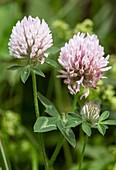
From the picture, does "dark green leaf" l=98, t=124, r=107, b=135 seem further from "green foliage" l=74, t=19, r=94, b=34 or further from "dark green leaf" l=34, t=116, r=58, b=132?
"green foliage" l=74, t=19, r=94, b=34

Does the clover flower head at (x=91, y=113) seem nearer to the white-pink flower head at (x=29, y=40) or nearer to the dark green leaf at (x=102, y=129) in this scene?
the dark green leaf at (x=102, y=129)

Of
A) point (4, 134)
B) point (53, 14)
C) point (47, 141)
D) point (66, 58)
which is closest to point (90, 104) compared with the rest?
point (66, 58)

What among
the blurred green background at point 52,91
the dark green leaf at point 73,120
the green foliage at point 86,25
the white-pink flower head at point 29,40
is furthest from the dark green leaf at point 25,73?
the green foliage at point 86,25

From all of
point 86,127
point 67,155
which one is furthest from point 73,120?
point 67,155

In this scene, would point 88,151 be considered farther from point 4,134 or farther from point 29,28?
point 29,28

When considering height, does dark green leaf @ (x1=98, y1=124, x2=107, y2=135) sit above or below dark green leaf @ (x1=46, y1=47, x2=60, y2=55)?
below

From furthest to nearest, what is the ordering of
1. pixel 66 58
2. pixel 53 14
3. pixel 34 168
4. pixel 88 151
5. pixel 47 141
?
pixel 53 14
pixel 47 141
pixel 88 151
pixel 34 168
pixel 66 58

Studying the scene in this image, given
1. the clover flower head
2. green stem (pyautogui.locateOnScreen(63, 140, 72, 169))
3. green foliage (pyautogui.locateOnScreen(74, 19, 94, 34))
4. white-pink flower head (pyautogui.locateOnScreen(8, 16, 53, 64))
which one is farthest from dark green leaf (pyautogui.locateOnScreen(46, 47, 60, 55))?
green stem (pyautogui.locateOnScreen(63, 140, 72, 169))
